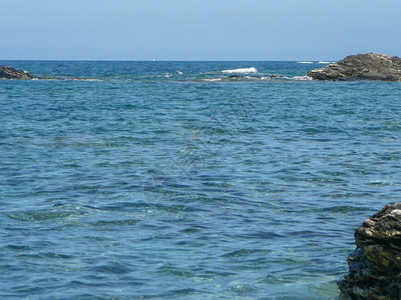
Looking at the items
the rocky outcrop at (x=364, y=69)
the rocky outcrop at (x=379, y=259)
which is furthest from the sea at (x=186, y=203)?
the rocky outcrop at (x=364, y=69)

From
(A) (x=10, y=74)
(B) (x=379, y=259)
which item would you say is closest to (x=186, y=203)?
(B) (x=379, y=259)

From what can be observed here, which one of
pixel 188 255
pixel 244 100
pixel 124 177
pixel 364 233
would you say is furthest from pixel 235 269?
pixel 244 100

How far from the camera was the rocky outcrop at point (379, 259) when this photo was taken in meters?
6.98

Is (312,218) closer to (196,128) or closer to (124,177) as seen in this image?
(124,177)

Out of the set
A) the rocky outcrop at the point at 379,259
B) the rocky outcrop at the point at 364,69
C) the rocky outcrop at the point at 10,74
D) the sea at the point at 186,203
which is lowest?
the sea at the point at 186,203

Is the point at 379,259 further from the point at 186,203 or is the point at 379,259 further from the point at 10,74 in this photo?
the point at 10,74

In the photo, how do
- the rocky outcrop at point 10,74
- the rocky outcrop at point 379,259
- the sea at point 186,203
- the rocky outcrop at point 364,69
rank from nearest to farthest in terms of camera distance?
the rocky outcrop at point 379,259 < the sea at point 186,203 < the rocky outcrop at point 10,74 < the rocky outcrop at point 364,69

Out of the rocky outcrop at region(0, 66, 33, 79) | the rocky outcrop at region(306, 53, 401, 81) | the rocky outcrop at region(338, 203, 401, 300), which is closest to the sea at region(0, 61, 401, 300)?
the rocky outcrop at region(338, 203, 401, 300)

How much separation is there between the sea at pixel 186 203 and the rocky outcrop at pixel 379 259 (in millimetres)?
1095

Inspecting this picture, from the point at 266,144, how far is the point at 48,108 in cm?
1800

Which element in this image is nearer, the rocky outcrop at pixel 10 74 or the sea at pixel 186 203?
the sea at pixel 186 203

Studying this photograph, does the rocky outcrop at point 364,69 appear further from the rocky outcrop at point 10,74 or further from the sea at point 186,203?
the sea at point 186,203

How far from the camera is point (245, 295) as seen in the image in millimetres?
8305

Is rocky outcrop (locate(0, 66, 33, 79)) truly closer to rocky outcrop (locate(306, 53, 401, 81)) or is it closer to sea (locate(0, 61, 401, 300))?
rocky outcrop (locate(306, 53, 401, 81))
